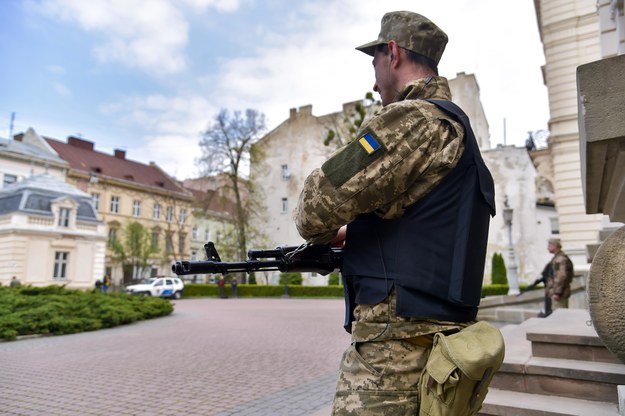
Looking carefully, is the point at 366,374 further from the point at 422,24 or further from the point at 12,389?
the point at 12,389

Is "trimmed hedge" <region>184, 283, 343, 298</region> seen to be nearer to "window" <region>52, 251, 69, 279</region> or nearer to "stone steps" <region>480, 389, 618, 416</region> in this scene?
"window" <region>52, 251, 69, 279</region>

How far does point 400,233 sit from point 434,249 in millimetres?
134

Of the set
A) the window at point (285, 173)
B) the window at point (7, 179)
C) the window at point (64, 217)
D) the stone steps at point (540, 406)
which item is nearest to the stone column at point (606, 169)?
the stone steps at point (540, 406)

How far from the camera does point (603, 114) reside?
2057 millimetres

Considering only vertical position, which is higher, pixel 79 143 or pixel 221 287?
pixel 79 143

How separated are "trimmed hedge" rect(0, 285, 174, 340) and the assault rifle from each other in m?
11.9

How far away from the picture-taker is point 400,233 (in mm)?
1703

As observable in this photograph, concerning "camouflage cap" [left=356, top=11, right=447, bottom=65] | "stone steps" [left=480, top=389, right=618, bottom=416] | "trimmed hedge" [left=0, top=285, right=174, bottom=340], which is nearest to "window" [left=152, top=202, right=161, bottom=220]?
"trimmed hedge" [left=0, top=285, right=174, bottom=340]

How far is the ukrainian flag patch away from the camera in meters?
1.63

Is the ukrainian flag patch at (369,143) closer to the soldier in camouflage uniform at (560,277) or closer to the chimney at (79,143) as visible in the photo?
the soldier in camouflage uniform at (560,277)

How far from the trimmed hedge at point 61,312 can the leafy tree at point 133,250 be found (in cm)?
2618

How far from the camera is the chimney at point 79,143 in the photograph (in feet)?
166

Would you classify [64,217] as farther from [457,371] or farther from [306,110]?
[457,371]

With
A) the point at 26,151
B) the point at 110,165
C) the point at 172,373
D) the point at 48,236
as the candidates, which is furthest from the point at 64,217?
the point at 172,373
